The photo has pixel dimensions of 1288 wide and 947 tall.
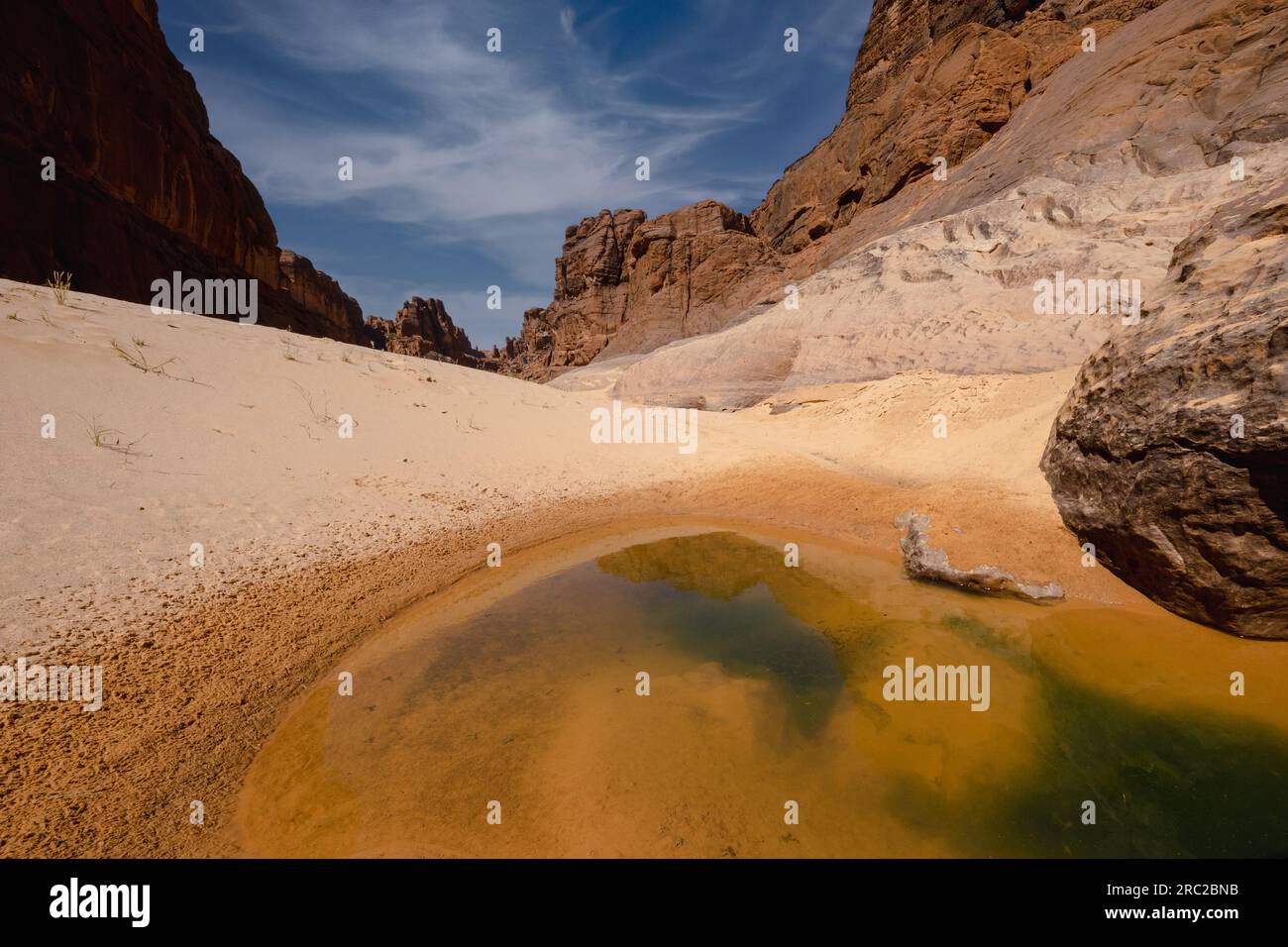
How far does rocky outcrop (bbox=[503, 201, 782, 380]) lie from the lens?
45188 mm

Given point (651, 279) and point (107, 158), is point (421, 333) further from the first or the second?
point (107, 158)

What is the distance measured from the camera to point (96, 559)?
3.44m

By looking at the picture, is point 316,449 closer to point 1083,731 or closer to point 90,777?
point 90,777

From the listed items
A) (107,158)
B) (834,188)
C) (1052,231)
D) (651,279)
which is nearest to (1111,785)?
(1052,231)

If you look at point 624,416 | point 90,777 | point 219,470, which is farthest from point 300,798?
point 624,416

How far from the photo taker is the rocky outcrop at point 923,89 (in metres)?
27.1

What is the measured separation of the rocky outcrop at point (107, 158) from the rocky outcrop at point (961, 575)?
37826mm

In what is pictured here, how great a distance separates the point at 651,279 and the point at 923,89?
25773mm

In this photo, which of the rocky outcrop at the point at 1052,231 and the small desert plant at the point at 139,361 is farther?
the rocky outcrop at the point at 1052,231

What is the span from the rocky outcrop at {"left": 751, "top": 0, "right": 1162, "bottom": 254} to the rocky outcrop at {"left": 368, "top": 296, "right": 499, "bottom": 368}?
5406 centimetres

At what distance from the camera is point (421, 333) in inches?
3285

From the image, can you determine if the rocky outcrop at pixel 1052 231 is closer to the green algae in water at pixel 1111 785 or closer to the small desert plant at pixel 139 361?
the green algae in water at pixel 1111 785

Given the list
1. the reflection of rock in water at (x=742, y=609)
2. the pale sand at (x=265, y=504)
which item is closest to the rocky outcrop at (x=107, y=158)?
the pale sand at (x=265, y=504)

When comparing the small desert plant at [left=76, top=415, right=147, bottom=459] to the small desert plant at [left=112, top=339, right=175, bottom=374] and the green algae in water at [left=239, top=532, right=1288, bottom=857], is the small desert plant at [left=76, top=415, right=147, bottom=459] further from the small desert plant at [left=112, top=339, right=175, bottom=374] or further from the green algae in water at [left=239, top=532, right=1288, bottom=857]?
the green algae in water at [left=239, top=532, right=1288, bottom=857]
